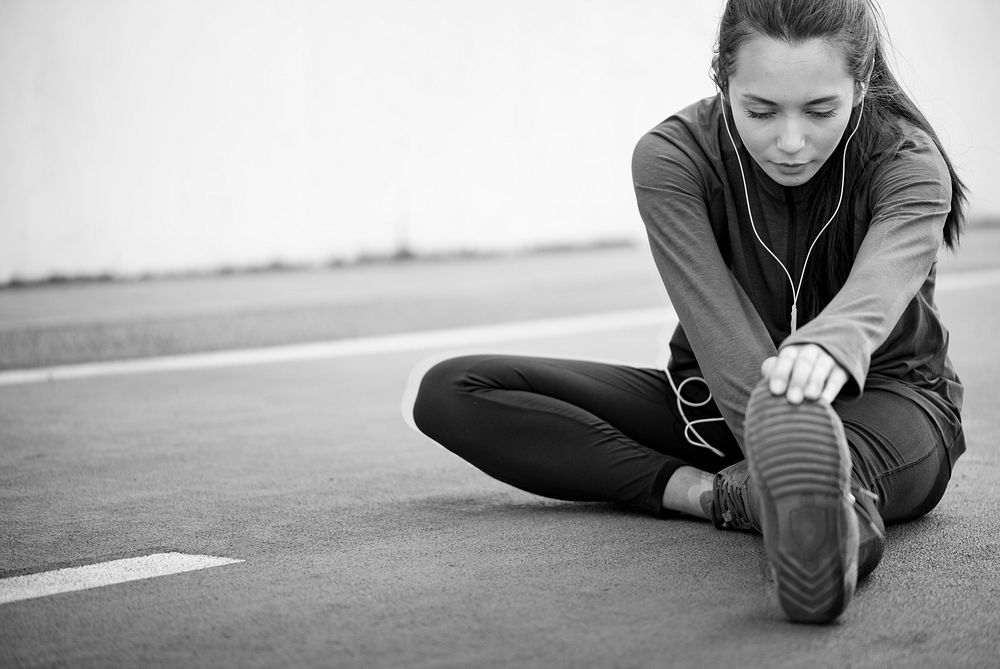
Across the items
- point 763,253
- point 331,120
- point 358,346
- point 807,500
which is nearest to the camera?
point 807,500

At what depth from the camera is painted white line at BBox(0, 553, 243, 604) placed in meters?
1.57

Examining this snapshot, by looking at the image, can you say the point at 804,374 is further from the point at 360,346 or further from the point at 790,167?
→ the point at 360,346

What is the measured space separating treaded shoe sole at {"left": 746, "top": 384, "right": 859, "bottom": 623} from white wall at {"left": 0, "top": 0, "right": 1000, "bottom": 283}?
16.6ft

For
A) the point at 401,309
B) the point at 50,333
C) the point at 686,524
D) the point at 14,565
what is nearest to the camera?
the point at 14,565

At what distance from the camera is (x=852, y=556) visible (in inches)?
52.9

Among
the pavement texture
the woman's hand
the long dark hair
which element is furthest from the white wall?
the woman's hand

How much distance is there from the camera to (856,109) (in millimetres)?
1715

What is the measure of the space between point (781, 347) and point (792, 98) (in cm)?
36

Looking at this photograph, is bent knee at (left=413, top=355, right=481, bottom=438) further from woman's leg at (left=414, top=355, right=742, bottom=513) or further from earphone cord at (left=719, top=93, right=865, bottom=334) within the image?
earphone cord at (left=719, top=93, right=865, bottom=334)

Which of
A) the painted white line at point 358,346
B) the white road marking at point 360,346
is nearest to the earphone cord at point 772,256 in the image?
the white road marking at point 360,346

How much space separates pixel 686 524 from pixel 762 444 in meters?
0.54

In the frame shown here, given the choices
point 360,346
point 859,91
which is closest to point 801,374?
point 859,91

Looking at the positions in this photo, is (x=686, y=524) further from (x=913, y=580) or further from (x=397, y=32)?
(x=397, y=32)

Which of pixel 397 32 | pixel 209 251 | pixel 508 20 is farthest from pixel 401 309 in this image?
pixel 508 20
